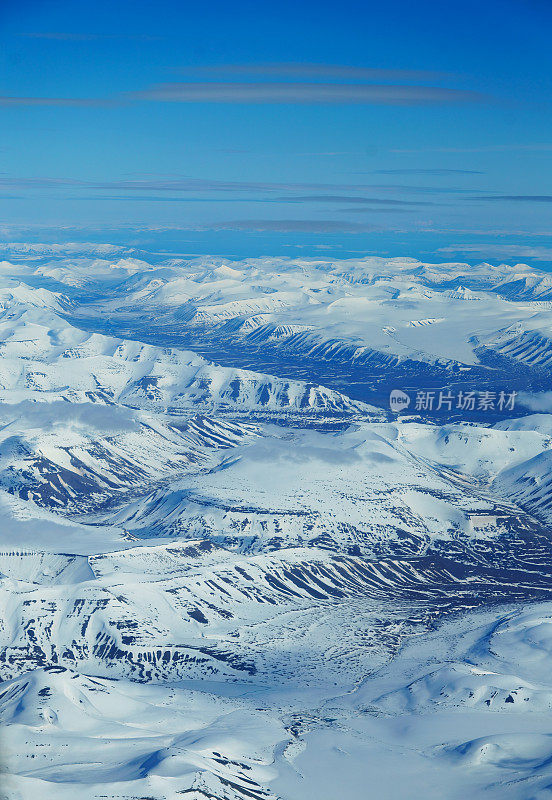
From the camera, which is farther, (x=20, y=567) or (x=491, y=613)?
(x=20, y=567)

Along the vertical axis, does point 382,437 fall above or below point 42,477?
above

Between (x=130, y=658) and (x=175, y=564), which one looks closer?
(x=130, y=658)

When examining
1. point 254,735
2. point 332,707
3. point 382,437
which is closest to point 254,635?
point 332,707

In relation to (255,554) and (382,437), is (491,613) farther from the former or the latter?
(382,437)

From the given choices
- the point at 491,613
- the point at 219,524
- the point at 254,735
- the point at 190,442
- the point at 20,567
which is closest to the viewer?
the point at 254,735

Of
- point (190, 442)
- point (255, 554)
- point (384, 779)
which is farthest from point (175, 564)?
point (190, 442)

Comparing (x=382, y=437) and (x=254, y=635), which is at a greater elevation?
(x=382, y=437)

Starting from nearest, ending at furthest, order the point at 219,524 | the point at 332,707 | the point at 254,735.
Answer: the point at 254,735 → the point at 332,707 → the point at 219,524

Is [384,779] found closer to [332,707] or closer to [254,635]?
[332,707]

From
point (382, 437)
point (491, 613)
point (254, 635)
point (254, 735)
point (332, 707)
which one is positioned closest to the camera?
point (254, 735)
